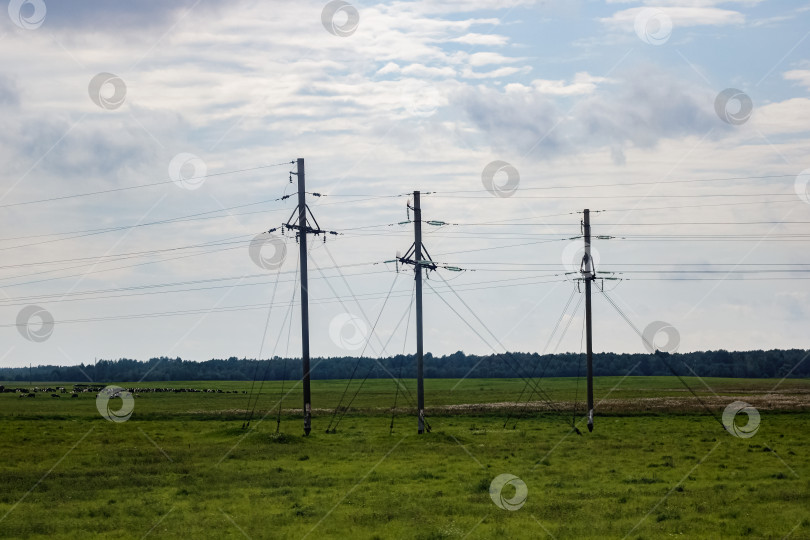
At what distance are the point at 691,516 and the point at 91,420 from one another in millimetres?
53231

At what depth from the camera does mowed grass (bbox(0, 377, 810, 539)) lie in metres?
23.7

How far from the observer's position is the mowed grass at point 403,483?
932 inches

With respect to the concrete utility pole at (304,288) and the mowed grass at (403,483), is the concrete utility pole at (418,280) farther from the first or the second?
the concrete utility pole at (304,288)

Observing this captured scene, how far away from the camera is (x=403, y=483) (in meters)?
31.0

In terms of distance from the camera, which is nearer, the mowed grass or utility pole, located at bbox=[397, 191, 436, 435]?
the mowed grass

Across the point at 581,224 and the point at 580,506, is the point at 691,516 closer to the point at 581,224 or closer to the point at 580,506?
the point at 580,506

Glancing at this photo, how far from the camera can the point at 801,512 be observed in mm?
24891

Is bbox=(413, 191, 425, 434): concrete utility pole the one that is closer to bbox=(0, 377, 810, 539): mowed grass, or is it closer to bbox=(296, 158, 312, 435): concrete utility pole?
bbox=(0, 377, 810, 539): mowed grass

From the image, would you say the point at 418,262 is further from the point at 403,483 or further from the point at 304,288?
the point at 403,483

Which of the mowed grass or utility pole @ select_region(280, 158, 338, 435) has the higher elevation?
utility pole @ select_region(280, 158, 338, 435)

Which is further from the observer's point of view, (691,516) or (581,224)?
(581,224)

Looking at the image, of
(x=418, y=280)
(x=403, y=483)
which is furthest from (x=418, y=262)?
(x=403, y=483)

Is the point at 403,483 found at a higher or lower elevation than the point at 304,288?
lower

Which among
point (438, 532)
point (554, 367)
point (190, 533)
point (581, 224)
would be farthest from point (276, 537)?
point (554, 367)
